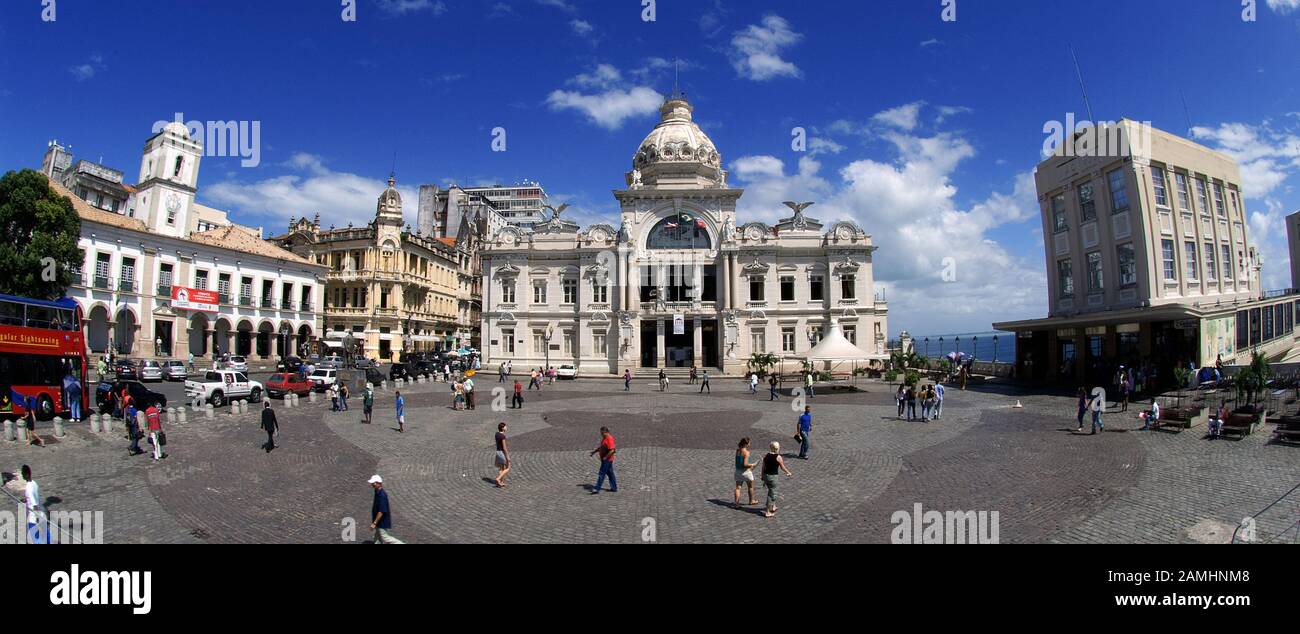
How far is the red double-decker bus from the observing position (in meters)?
18.3

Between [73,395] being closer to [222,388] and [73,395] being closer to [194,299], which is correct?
[222,388]

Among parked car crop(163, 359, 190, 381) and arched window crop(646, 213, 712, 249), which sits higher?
arched window crop(646, 213, 712, 249)

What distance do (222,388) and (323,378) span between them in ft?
17.4

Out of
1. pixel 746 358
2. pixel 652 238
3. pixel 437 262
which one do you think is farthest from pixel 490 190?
pixel 746 358

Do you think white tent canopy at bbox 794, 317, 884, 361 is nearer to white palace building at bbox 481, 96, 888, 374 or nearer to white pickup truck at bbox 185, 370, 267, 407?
white palace building at bbox 481, 96, 888, 374

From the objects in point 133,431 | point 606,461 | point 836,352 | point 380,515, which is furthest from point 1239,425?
point 133,431

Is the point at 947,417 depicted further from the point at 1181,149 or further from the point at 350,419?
the point at 350,419

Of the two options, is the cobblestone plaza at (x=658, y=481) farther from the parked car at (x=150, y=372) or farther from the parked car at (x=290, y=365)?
the parked car at (x=290, y=365)

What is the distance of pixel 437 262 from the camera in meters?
66.3

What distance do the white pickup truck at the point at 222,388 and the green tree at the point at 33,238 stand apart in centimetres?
1218

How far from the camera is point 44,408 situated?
62.9ft

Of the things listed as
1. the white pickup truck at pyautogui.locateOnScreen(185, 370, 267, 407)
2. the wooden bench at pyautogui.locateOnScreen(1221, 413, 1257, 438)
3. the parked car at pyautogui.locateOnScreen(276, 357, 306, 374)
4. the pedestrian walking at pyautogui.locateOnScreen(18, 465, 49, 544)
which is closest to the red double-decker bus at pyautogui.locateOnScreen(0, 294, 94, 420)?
the white pickup truck at pyautogui.locateOnScreen(185, 370, 267, 407)

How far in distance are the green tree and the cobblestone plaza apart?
1745 centimetres
